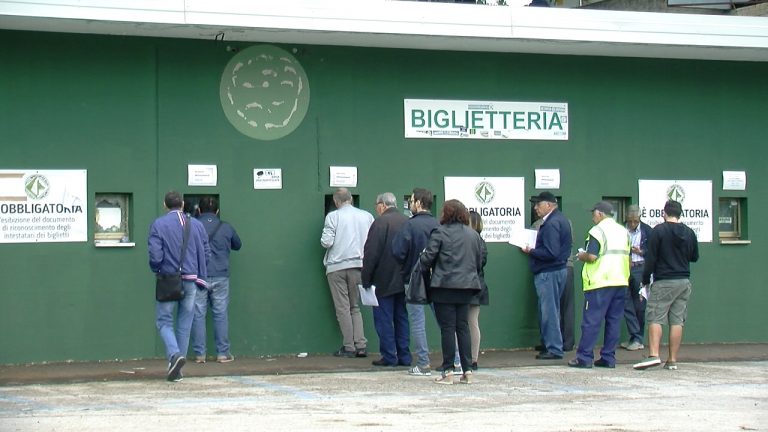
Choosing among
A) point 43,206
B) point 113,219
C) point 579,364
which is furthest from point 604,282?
point 43,206

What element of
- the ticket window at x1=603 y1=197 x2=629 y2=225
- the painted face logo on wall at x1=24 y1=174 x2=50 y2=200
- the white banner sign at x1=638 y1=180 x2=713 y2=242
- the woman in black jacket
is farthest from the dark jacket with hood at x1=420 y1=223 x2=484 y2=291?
the white banner sign at x1=638 y1=180 x2=713 y2=242

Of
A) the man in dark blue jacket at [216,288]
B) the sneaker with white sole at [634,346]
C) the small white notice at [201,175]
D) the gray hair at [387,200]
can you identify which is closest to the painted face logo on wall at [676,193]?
the sneaker with white sole at [634,346]

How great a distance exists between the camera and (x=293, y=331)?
14016 millimetres

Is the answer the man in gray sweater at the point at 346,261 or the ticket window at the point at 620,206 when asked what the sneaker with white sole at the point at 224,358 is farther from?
the ticket window at the point at 620,206

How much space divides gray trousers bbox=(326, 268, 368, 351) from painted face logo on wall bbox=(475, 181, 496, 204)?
6.47ft

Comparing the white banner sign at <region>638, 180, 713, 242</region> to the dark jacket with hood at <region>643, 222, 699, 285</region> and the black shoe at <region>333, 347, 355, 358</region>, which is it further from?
the black shoe at <region>333, 347, 355, 358</region>

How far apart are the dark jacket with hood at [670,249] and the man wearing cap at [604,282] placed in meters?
0.30

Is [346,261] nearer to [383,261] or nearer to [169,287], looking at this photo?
[383,261]

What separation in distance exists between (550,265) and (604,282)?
110cm

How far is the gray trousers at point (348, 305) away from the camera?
1370cm

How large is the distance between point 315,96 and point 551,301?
359 cm

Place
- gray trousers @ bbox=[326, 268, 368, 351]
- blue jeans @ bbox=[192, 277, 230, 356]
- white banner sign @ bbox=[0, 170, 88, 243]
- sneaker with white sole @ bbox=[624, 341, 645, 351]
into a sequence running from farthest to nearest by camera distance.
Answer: sneaker with white sole @ bbox=[624, 341, 645, 351] < gray trousers @ bbox=[326, 268, 368, 351] < blue jeans @ bbox=[192, 277, 230, 356] < white banner sign @ bbox=[0, 170, 88, 243]

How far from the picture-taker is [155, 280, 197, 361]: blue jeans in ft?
37.5

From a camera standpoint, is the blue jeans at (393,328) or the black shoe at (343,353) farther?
the black shoe at (343,353)
